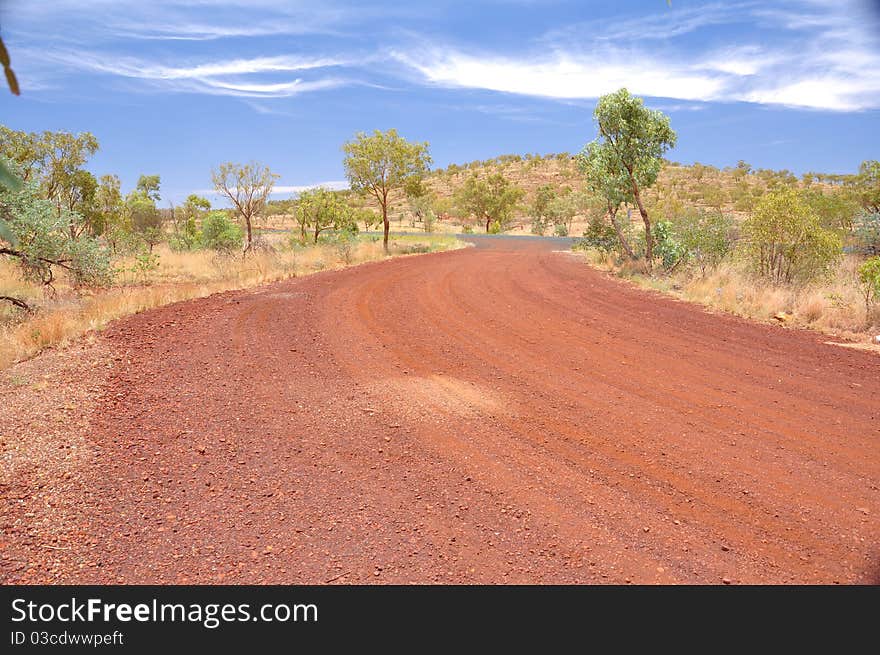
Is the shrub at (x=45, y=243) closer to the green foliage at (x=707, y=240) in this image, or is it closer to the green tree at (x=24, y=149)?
the green tree at (x=24, y=149)

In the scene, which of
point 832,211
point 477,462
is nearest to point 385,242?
point 832,211

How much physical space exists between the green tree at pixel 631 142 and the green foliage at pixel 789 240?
3.33 metres

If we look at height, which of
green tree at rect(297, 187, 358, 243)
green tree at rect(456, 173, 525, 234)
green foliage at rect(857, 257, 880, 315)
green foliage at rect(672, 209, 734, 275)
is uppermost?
green tree at rect(456, 173, 525, 234)

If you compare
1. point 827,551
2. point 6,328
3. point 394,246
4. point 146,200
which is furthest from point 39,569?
point 146,200

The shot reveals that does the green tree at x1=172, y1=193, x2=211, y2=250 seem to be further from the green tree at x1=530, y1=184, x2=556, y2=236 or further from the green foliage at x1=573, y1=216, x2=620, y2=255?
the green tree at x1=530, y1=184, x2=556, y2=236

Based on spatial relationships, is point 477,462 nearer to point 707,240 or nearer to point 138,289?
point 138,289

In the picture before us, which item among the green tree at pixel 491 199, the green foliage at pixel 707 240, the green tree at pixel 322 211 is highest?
the green tree at pixel 491 199

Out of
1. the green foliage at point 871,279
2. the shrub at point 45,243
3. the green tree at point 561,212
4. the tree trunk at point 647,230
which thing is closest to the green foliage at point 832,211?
the tree trunk at point 647,230

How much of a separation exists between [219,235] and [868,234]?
2557cm

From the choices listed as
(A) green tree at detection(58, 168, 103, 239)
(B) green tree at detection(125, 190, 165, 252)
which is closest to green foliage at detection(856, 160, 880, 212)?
(A) green tree at detection(58, 168, 103, 239)

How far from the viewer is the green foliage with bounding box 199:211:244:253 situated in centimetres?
2450

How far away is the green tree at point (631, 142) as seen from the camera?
1512 cm

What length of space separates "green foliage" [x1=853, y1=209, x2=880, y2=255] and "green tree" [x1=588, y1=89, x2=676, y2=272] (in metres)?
6.61

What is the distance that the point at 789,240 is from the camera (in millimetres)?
11961
